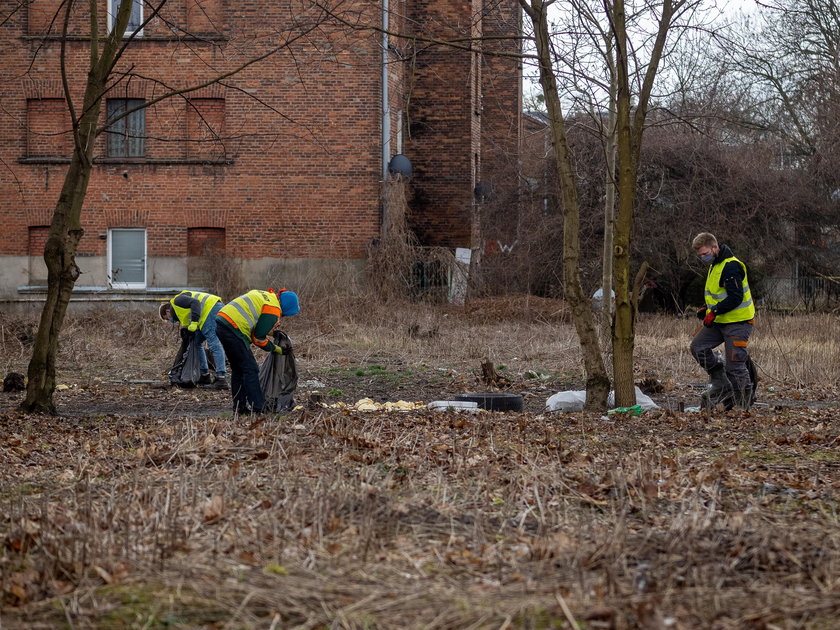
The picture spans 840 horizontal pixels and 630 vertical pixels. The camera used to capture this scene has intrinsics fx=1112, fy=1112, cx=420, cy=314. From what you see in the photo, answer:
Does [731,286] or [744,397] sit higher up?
[731,286]

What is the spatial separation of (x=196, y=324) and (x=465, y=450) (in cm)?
779

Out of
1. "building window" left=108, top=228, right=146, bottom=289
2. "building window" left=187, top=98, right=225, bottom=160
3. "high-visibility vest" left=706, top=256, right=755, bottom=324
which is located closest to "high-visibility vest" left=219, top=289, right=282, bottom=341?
"high-visibility vest" left=706, top=256, right=755, bottom=324

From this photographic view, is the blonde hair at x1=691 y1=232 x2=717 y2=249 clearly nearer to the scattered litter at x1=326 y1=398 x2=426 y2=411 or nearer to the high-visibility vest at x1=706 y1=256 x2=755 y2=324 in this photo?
the high-visibility vest at x1=706 y1=256 x2=755 y2=324

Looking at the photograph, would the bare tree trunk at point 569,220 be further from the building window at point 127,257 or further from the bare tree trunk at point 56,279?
the building window at point 127,257

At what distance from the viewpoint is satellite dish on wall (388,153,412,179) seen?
2592 centimetres

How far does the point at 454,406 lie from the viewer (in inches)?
448

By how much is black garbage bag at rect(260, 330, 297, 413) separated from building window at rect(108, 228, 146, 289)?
1539 centimetres

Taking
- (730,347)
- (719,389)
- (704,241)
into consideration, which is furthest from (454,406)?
(704,241)

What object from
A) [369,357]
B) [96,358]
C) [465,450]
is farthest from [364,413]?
[96,358]

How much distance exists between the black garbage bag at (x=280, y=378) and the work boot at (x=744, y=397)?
14.3 feet

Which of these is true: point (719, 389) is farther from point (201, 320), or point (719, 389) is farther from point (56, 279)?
point (201, 320)

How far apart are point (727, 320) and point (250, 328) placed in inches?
180

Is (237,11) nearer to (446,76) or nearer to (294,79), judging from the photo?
(294,79)

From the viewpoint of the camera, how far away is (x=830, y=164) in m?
27.2
